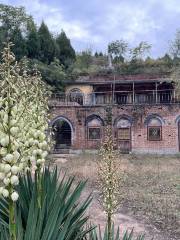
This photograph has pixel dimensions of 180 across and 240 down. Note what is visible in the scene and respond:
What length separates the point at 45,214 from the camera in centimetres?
385

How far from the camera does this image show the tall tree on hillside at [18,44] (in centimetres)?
4044

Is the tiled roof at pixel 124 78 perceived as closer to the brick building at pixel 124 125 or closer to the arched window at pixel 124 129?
the brick building at pixel 124 125

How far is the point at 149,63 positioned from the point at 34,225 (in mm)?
40828

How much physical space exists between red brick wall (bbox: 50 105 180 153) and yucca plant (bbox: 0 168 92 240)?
76.8 feet

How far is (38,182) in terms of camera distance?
3.61 m

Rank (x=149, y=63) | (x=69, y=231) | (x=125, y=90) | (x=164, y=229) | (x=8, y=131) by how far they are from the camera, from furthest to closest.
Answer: (x=149, y=63), (x=125, y=90), (x=164, y=229), (x=69, y=231), (x=8, y=131)

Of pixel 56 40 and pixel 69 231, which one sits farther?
pixel 56 40

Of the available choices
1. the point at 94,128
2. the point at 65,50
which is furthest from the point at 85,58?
the point at 94,128

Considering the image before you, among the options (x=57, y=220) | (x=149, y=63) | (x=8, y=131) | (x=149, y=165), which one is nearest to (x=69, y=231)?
(x=57, y=220)

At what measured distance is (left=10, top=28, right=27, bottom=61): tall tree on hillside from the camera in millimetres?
40438

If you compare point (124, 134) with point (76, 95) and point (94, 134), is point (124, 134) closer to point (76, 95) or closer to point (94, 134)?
point (94, 134)

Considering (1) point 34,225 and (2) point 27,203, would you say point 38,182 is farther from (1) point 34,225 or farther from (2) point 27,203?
(2) point 27,203

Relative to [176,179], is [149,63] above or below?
above

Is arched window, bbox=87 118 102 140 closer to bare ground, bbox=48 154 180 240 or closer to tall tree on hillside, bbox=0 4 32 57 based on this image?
bare ground, bbox=48 154 180 240
